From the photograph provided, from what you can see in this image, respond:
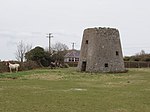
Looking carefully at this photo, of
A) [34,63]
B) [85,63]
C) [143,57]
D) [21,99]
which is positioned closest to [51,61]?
[34,63]

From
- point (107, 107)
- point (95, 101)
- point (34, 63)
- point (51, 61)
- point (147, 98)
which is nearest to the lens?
point (107, 107)

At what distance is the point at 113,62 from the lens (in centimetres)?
4125

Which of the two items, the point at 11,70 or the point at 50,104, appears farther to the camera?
the point at 11,70

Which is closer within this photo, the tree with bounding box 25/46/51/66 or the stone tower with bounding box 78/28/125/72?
the stone tower with bounding box 78/28/125/72

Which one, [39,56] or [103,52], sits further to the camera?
[39,56]

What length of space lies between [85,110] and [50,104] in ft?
5.94

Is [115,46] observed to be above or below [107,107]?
above

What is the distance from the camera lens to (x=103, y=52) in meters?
41.0

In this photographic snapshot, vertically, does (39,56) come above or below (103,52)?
above

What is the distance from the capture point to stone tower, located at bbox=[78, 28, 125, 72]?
40719 mm

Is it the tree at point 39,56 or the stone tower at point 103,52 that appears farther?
the tree at point 39,56

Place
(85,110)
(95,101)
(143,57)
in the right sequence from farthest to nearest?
(143,57) → (95,101) → (85,110)

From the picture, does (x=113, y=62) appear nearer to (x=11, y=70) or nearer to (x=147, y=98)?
(x=11, y=70)

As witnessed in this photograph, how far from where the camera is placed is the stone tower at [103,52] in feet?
134
